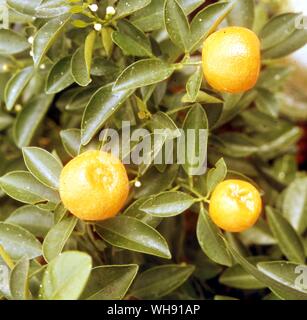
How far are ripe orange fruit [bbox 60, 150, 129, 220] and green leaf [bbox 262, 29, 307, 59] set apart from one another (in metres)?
0.49

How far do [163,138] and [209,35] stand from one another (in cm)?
17

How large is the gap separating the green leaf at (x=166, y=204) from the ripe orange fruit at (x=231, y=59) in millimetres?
173

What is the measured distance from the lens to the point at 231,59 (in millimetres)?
706

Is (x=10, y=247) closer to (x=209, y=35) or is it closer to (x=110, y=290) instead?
(x=110, y=290)

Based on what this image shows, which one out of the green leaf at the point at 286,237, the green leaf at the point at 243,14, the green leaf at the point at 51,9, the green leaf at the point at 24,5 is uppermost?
the green leaf at the point at 243,14

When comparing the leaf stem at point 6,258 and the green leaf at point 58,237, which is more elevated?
the green leaf at point 58,237

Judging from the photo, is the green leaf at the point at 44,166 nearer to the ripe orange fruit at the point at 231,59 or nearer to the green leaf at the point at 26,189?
the green leaf at the point at 26,189

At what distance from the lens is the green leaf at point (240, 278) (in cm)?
97

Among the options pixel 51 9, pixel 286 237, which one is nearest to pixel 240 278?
pixel 286 237

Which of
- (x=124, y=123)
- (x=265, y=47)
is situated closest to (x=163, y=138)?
(x=124, y=123)

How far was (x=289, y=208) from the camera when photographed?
113cm

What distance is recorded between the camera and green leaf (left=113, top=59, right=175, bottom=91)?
75cm

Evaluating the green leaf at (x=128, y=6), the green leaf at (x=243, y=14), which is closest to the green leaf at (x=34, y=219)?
the green leaf at (x=128, y=6)

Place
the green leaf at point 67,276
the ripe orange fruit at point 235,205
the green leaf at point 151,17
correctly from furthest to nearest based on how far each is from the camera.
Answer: the green leaf at point 151,17 < the ripe orange fruit at point 235,205 < the green leaf at point 67,276
